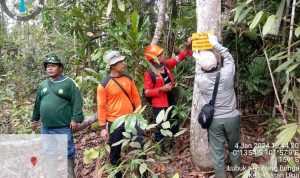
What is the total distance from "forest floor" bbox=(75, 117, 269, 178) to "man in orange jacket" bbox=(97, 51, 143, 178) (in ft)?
1.85

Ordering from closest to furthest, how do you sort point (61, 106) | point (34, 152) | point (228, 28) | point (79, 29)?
point (61, 106), point (228, 28), point (34, 152), point (79, 29)

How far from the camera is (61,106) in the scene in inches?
161

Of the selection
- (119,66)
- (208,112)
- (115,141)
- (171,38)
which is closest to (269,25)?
(208,112)

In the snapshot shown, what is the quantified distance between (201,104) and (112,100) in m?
1.03

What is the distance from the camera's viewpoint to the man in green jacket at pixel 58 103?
4061mm

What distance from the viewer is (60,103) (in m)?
4.08

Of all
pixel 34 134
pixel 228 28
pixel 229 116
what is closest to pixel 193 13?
pixel 228 28

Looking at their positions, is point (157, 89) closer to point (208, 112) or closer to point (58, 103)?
point (208, 112)

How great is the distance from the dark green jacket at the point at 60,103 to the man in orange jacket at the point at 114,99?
29cm

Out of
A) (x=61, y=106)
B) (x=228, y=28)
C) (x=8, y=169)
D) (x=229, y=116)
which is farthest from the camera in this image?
(x=8, y=169)

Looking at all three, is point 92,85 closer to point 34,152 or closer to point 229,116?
point 34,152

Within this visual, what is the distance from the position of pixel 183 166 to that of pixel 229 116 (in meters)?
1.10

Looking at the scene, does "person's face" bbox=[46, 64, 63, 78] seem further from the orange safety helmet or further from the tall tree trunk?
the tall tree trunk

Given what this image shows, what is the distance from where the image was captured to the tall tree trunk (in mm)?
3713
